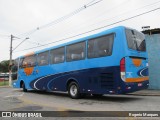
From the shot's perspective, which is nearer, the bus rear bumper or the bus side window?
the bus rear bumper

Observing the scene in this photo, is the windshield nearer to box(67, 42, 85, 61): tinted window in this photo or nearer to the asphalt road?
the asphalt road

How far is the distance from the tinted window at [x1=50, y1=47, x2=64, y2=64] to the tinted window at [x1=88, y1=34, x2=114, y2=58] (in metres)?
2.84

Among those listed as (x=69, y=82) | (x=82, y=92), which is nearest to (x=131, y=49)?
(x=82, y=92)

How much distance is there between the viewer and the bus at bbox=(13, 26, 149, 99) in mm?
11861

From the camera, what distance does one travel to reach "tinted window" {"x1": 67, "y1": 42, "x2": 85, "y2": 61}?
46.2 ft

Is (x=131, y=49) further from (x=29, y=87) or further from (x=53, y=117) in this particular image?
(x=29, y=87)

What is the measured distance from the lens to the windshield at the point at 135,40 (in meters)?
12.2

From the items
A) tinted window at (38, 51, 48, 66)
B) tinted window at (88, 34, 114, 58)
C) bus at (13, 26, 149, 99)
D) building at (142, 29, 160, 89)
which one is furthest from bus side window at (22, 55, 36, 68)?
building at (142, 29, 160, 89)

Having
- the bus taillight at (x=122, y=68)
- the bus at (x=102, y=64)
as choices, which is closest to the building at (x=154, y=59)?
the bus at (x=102, y=64)

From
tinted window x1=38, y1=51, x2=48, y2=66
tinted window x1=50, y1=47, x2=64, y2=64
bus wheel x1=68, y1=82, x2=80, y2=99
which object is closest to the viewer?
bus wheel x1=68, y1=82, x2=80, y2=99

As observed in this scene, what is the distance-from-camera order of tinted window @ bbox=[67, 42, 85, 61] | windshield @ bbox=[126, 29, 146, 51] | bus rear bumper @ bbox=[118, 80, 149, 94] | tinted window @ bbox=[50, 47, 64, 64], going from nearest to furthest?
bus rear bumper @ bbox=[118, 80, 149, 94]
windshield @ bbox=[126, 29, 146, 51]
tinted window @ bbox=[67, 42, 85, 61]
tinted window @ bbox=[50, 47, 64, 64]

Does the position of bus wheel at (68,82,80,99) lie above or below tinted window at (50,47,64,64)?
below

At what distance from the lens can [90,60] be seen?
1343 cm

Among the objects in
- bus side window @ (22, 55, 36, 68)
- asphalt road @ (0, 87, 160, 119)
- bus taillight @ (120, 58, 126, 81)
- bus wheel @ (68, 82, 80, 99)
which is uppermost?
bus side window @ (22, 55, 36, 68)
